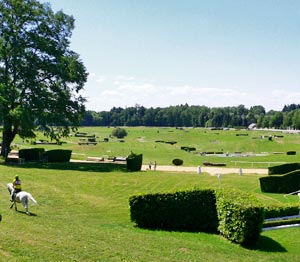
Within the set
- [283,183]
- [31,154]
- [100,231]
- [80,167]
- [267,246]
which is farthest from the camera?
[31,154]

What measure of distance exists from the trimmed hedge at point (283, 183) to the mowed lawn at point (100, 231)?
0.96 m

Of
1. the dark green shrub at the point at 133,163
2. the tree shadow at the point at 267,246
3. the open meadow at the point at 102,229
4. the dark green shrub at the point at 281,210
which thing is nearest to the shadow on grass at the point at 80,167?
the dark green shrub at the point at 133,163

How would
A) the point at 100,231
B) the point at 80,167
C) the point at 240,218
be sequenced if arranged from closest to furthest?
the point at 100,231
the point at 240,218
the point at 80,167

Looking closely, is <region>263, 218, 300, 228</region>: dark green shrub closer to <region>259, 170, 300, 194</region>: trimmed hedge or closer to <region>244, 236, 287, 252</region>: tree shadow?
<region>244, 236, 287, 252</region>: tree shadow

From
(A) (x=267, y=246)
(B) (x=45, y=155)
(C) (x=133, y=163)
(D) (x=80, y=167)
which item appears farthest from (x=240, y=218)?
(B) (x=45, y=155)

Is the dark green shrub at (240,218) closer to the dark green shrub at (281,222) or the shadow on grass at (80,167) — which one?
the dark green shrub at (281,222)

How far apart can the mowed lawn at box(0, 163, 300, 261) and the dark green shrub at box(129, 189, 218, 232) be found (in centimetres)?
110

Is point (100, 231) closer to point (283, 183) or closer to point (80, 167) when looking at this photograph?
point (283, 183)

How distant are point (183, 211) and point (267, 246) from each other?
4863mm

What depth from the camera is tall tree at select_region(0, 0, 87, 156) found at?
145ft

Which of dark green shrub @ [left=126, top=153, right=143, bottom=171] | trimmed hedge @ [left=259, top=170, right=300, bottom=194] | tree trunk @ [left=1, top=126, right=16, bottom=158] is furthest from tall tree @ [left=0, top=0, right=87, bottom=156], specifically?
trimmed hedge @ [left=259, top=170, right=300, bottom=194]

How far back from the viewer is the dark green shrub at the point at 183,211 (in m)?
21.4

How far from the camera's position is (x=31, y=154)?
153 ft

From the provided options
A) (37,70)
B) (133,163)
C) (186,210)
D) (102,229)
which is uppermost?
(37,70)
